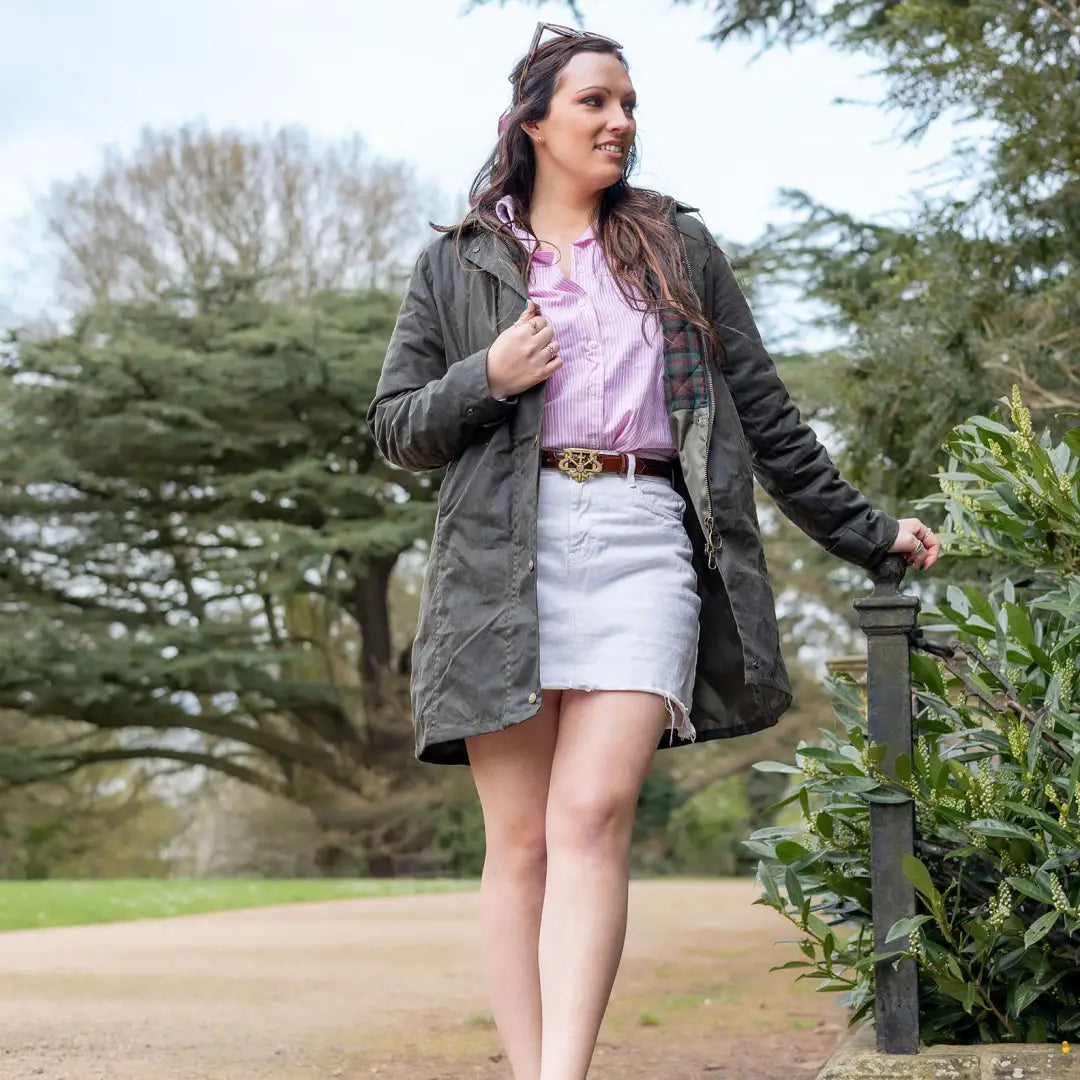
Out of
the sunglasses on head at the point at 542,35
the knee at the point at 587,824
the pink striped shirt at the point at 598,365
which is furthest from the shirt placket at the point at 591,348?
the knee at the point at 587,824

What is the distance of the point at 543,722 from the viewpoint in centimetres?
243

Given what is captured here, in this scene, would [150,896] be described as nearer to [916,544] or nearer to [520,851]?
[520,851]

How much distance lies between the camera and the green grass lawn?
938 centimetres

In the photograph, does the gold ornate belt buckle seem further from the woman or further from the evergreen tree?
the evergreen tree

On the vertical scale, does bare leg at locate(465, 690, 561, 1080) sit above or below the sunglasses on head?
below

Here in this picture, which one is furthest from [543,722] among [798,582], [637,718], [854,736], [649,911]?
[798,582]

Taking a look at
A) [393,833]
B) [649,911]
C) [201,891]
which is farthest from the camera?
[393,833]

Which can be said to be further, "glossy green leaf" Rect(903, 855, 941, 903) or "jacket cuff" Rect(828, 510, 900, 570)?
"jacket cuff" Rect(828, 510, 900, 570)

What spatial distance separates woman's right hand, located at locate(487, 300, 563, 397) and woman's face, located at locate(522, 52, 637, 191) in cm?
34

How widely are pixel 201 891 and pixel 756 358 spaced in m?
10.6

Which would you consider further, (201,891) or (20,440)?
(20,440)

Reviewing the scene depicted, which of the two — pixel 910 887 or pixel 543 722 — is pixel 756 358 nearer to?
pixel 543 722

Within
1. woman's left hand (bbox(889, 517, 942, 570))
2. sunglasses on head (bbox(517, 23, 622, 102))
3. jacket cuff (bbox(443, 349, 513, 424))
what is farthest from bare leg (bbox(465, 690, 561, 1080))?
sunglasses on head (bbox(517, 23, 622, 102))

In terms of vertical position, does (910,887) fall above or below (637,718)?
below
